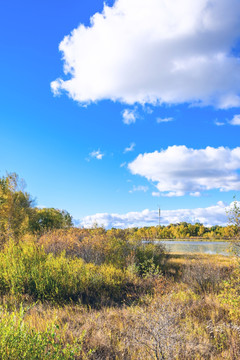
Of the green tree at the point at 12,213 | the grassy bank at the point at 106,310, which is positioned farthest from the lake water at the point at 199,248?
the green tree at the point at 12,213

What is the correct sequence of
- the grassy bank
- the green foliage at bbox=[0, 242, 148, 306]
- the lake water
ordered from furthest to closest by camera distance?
1. the lake water
2. the green foliage at bbox=[0, 242, 148, 306]
3. the grassy bank

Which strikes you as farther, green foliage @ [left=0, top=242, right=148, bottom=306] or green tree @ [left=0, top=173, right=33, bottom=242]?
green tree @ [left=0, top=173, right=33, bottom=242]

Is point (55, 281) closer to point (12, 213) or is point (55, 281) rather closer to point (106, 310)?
point (106, 310)

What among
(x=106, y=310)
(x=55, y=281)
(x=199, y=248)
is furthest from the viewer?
(x=199, y=248)

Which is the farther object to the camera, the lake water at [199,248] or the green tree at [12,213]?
the green tree at [12,213]

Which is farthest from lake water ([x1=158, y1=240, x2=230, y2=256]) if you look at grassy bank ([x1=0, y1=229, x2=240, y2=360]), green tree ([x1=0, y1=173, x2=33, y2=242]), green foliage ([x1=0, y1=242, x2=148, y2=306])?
green tree ([x1=0, y1=173, x2=33, y2=242])

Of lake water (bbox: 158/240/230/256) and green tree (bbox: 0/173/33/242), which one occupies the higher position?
green tree (bbox: 0/173/33/242)

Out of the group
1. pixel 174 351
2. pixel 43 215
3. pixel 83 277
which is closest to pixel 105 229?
pixel 83 277

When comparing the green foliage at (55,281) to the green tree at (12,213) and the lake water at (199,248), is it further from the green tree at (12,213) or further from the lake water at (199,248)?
the green tree at (12,213)

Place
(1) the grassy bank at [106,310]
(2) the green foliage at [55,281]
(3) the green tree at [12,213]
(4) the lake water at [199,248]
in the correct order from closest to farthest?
(1) the grassy bank at [106,310], (2) the green foliage at [55,281], (4) the lake water at [199,248], (3) the green tree at [12,213]

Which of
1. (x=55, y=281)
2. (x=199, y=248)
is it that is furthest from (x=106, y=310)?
(x=199, y=248)

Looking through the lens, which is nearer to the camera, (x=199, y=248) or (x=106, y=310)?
(x=106, y=310)

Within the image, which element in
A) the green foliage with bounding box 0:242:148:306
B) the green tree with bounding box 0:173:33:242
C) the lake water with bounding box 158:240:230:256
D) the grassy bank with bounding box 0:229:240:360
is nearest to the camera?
the grassy bank with bounding box 0:229:240:360

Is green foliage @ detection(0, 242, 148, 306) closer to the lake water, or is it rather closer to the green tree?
the lake water
